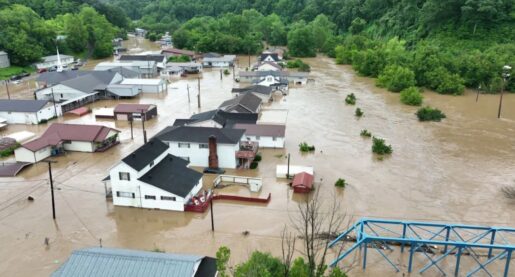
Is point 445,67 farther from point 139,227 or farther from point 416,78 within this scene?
point 139,227

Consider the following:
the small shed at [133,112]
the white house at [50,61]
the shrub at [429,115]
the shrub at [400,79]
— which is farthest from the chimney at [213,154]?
the white house at [50,61]

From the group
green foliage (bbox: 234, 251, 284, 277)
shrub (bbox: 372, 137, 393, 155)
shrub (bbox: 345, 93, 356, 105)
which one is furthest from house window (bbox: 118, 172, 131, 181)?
shrub (bbox: 345, 93, 356, 105)

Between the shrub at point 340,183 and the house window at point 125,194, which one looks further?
the shrub at point 340,183

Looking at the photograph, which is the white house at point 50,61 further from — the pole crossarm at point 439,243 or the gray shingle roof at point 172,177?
the pole crossarm at point 439,243

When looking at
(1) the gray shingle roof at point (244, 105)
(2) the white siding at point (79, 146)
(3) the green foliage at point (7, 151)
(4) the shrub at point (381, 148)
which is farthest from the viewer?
(1) the gray shingle roof at point (244, 105)

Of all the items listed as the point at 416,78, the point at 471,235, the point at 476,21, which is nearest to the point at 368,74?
the point at 416,78
